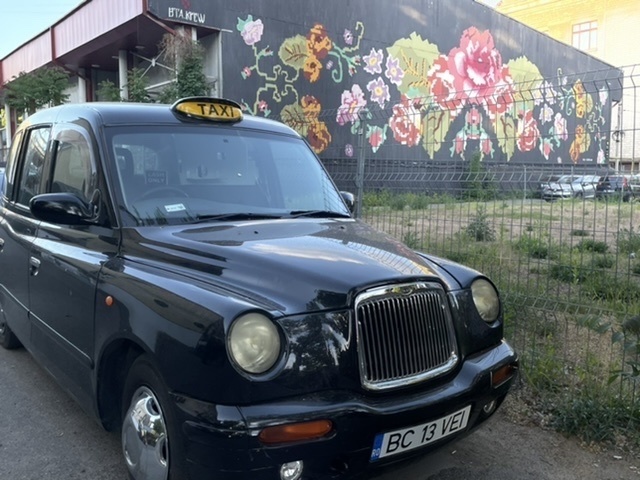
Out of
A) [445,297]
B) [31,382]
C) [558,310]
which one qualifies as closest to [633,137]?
[558,310]

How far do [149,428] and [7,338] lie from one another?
128 inches

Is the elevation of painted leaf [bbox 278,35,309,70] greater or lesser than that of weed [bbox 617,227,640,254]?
greater

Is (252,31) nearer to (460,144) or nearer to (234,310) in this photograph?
(460,144)

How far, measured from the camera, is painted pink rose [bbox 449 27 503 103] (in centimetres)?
2383

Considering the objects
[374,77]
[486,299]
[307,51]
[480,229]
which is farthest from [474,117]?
[374,77]

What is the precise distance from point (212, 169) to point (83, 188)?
785 mm

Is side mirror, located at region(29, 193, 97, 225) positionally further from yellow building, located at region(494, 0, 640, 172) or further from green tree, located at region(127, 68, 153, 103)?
yellow building, located at region(494, 0, 640, 172)

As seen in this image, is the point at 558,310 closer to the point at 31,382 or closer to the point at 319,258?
the point at 319,258

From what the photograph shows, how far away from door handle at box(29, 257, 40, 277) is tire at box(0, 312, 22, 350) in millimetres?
1416

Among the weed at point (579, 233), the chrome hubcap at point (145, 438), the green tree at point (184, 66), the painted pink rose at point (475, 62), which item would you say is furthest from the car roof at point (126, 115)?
the painted pink rose at point (475, 62)

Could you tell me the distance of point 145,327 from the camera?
2.58 m

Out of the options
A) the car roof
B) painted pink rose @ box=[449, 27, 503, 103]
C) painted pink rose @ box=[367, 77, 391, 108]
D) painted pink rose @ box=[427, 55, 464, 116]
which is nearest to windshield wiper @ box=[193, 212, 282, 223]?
the car roof

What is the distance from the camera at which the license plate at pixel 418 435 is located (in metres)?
2.39

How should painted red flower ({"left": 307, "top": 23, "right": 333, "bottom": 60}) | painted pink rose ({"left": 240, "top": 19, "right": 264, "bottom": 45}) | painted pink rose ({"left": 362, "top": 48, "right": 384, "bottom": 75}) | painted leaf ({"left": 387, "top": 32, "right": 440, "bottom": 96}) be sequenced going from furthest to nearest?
1. painted leaf ({"left": 387, "top": 32, "right": 440, "bottom": 96})
2. painted pink rose ({"left": 362, "top": 48, "right": 384, "bottom": 75})
3. painted red flower ({"left": 307, "top": 23, "right": 333, "bottom": 60})
4. painted pink rose ({"left": 240, "top": 19, "right": 264, "bottom": 45})
